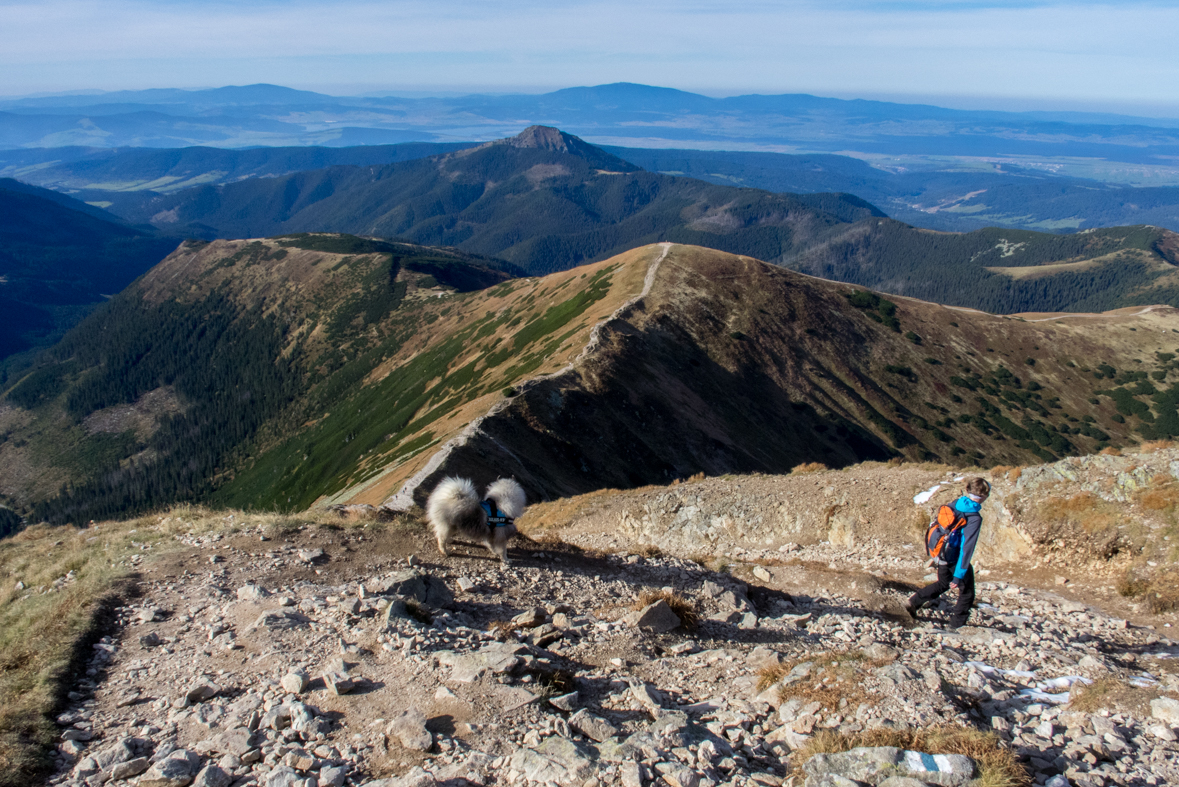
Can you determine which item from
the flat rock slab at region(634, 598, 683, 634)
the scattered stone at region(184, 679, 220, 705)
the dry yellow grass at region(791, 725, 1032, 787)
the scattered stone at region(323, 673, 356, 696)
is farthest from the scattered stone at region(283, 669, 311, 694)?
the dry yellow grass at region(791, 725, 1032, 787)

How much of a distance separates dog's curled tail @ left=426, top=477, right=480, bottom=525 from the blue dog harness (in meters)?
0.30

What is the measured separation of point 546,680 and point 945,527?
967 cm

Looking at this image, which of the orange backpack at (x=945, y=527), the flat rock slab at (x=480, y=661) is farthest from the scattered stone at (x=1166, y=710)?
the flat rock slab at (x=480, y=661)

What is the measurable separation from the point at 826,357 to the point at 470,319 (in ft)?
286

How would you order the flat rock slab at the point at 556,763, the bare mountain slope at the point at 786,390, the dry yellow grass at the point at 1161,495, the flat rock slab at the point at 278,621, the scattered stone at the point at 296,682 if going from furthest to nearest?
1. the bare mountain slope at the point at 786,390
2. the dry yellow grass at the point at 1161,495
3. the flat rock slab at the point at 278,621
4. the scattered stone at the point at 296,682
5. the flat rock slab at the point at 556,763

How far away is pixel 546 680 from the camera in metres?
9.20

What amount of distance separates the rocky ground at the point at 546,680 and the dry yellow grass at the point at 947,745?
0.28 metres

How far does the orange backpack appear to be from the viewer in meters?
13.4

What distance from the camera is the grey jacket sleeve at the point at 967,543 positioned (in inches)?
521

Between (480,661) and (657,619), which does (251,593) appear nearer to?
(480,661)

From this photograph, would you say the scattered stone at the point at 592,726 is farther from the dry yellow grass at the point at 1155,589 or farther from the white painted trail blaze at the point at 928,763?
the dry yellow grass at the point at 1155,589

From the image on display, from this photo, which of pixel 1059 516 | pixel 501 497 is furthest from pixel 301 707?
pixel 1059 516

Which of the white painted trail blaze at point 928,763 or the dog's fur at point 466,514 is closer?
the white painted trail blaze at point 928,763

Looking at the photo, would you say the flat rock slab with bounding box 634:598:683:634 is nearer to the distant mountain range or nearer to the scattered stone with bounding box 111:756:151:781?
the scattered stone with bounding box 111:756:151:781
